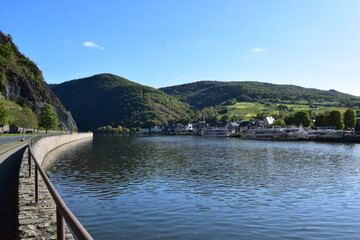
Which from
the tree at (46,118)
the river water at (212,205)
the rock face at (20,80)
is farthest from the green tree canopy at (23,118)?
the river water at (212,205)

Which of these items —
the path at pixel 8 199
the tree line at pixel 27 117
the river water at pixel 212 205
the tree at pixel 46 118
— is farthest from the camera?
the tree at pixel 46 118

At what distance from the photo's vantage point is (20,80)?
415ft

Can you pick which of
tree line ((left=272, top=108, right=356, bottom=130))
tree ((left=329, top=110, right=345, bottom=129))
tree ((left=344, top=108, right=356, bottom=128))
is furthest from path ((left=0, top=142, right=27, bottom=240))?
tree ((left=344, top=108, right=356, bottom=128))

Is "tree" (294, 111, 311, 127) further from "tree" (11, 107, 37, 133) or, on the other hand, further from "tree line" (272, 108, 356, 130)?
"tree" (11, 107, 37, 133)

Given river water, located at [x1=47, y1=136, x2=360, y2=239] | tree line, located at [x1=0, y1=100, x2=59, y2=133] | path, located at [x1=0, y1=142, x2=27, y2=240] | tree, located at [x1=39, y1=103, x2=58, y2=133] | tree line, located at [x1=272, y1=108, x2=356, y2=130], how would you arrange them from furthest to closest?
tree line, located at [x1=272, y1=108, x2=356, y2=130] < tree, located at [x1=39, y1=103, x2=58, y2=133] < tree line, located at [x1=0, y1=100, x2=59, y2=133] < river water, located at [x1=47, y1=136, x2=360, y2=239] < path, located at [x1=0, y1=142, x2=27, y2=240]

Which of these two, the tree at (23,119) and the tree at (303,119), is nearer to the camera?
the tree at (23,119)

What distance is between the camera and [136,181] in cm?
3011

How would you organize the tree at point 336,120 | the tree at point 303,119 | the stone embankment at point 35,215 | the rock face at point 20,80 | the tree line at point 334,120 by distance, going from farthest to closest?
1. the tree at point 303,119
2. the tree line at point 334,120
3. the tree at point 336,120
4. the rock face at point 20,80
5. the stone embankment at point 35,215

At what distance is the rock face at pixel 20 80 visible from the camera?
386 feet

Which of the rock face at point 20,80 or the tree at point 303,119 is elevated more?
the rock face at point 20,80

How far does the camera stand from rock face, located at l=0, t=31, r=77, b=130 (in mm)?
117562

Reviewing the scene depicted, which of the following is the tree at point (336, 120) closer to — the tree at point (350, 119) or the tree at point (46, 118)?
the tree at point (350, 119)

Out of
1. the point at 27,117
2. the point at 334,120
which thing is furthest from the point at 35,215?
the point at 334,120

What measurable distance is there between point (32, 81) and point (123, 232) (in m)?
144
